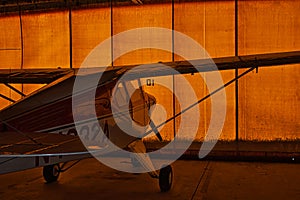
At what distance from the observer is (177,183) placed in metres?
6.14

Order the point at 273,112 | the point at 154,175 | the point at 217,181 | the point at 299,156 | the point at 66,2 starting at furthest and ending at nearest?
the point at 66,2 → the point at 273,112 → the point at 299,156 → the point at 217,181 → the point at 154,175

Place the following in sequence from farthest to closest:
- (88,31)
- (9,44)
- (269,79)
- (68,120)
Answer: (9,44), (88,31), (269,79), (68,120)

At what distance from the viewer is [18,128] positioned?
3.98 meters

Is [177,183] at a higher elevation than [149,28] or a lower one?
lower

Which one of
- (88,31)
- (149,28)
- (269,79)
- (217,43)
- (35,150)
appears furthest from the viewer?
(88,31)

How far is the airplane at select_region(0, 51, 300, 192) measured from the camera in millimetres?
3723

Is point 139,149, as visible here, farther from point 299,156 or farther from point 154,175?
point 299,156

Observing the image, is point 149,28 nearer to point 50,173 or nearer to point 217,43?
point 217,43

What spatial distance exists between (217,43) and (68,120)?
5822 mm

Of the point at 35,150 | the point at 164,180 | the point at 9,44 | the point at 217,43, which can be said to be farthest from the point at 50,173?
→ the point at 9,44

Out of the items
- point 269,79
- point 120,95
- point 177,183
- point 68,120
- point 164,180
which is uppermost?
point 269,79

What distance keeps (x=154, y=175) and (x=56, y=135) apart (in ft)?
6.92

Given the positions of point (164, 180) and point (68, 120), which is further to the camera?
point (164, 180)

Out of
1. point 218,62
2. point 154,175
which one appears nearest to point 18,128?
point 154,175
